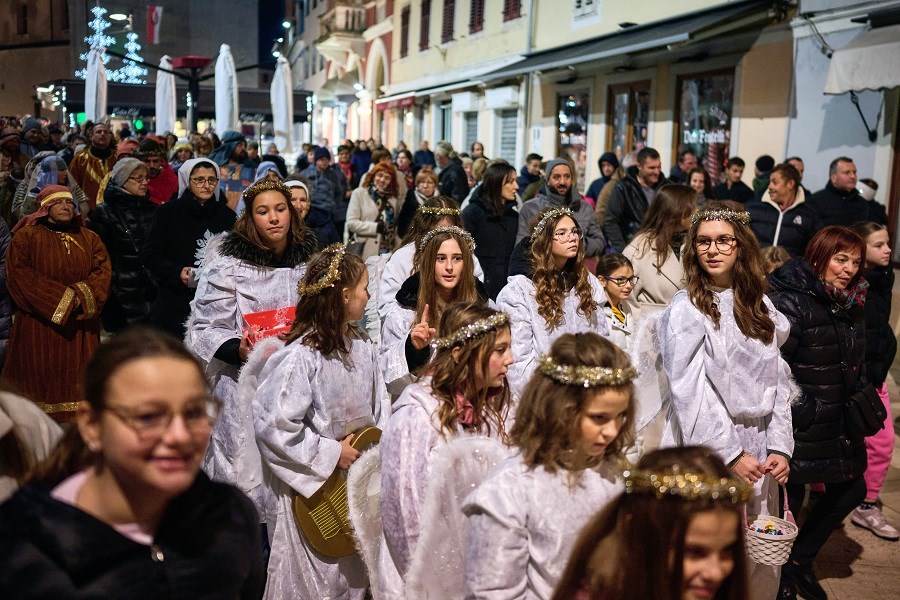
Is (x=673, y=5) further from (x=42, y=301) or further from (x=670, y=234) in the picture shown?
(x=42, y=301)

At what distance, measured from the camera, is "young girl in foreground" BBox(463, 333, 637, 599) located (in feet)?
8.45

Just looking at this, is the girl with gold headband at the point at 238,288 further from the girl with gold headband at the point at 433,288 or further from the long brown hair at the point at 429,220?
the long brown hair at the point at 429,220

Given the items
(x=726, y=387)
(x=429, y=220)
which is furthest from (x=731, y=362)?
(x=429, y=220)

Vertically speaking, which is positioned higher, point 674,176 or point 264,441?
point 674,176

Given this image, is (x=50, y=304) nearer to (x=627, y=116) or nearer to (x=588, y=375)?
(x=588, y=375)

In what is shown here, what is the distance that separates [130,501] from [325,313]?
2.24 m

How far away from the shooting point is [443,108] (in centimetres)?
2878

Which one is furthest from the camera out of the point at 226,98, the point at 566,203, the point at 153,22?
the point at 153,22

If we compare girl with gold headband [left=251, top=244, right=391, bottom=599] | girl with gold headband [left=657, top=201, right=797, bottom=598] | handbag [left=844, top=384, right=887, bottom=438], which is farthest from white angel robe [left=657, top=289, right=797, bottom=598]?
girl with gold headband [left=251, top=244, right=391, bottom=599]

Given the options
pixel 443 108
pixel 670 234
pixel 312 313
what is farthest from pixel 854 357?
pixel 443 108

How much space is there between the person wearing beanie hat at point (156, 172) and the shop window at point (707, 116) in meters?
7.74

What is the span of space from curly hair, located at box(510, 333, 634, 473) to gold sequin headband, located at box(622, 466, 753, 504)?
662 mm

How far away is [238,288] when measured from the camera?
16.4 feet

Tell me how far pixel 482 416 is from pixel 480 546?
91cm
